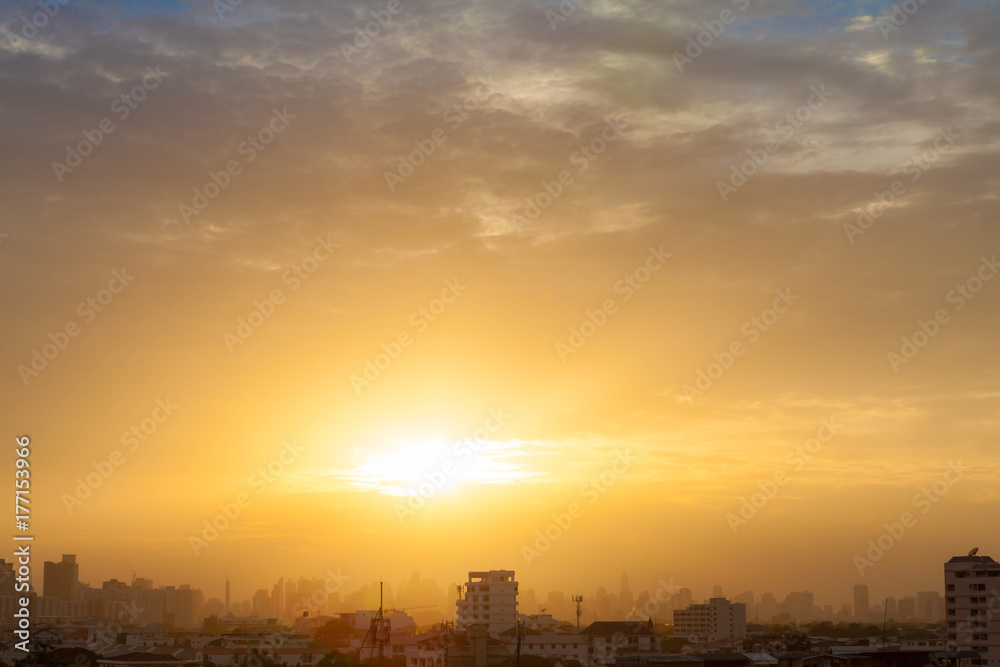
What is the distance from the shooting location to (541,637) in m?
93.1

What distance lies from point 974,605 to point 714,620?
81.9 metres

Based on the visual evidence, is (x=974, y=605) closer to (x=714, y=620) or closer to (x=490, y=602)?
(x=490, y=602)

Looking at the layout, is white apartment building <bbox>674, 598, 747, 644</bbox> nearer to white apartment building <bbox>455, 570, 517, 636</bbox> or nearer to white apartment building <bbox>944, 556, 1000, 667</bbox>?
white apartment building <bbox>455, 570, 517, 636</bbox>

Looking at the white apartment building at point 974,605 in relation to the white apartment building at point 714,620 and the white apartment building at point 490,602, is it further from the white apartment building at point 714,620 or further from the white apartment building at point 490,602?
the white apartment building at point 714,620

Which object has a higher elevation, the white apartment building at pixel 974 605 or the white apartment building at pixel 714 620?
the white apartment building at pixel 974 605

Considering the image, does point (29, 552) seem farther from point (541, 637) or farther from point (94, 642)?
point (94, 642)

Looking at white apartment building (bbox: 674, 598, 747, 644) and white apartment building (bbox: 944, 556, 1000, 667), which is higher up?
white apartment building (bbox: 944, 556, 1000, 667)

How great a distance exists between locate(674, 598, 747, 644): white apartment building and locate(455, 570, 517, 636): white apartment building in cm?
4934

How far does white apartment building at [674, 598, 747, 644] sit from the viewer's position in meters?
151

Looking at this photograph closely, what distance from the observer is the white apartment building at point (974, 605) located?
7238cm

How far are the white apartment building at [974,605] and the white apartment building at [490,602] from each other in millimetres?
45881

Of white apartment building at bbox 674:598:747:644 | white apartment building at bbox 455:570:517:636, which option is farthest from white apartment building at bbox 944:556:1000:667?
white apartment building at bbox 674:598:747:644

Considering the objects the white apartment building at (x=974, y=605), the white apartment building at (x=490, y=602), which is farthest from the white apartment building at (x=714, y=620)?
the white apartment building at (x=974, y=605)

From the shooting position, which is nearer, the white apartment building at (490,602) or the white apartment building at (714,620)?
the white apartment building at (490,602)
